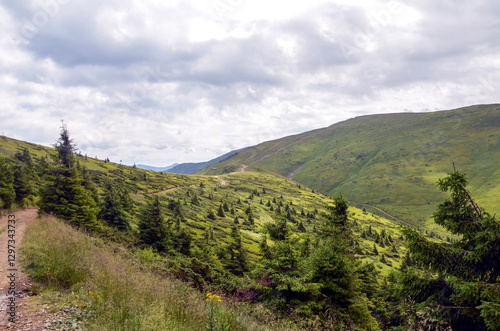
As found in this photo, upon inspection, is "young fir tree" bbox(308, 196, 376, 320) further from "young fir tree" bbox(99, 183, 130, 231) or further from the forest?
"young fir tree" bbox(99, 183, 130, 231)

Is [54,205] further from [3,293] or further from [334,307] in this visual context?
[334,307]

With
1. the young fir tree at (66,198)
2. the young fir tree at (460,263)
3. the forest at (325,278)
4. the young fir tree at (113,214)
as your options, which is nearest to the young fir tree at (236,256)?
the forest at (325,278)

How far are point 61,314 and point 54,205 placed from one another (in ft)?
72.8

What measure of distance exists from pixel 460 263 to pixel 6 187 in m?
40.6

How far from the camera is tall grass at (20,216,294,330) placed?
6.23 metres

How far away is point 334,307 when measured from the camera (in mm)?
13453

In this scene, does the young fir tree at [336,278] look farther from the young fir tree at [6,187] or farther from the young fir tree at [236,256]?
the young fir tree at [6,187]

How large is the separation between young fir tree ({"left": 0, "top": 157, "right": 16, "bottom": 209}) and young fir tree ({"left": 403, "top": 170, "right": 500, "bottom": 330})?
37.9 meters

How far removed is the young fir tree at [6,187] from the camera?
26517 mm

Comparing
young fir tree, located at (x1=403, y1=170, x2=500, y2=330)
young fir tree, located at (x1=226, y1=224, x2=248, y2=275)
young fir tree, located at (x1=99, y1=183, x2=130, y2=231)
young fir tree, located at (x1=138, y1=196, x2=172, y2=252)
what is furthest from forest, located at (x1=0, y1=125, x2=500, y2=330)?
young fir tree, located at (x1=226, y1=224, x2=248, y2=275)

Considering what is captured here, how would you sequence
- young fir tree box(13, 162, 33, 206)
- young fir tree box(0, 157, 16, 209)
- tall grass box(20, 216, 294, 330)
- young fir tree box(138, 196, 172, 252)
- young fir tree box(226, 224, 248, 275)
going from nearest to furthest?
tall grass box(20, 216, 294, 330) → young fir tree box(0, 157, 16, 209) → young fir tree box(138, 196, 172, 252) → young fir tree box(13, 162, 33, 206) → young fir tree box(226, 224, 248, 275)

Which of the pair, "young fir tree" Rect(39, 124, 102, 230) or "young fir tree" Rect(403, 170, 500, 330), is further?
"young fir tree" Rect(39, 124, 102, 230)

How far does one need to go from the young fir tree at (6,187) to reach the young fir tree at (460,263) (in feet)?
124

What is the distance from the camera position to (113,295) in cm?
734
